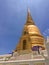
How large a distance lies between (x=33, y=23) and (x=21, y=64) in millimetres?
17415

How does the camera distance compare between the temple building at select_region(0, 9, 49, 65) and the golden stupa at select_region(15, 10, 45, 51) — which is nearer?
the temple building at select_region(0, 9, 49, 65)

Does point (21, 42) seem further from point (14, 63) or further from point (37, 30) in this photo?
point (14, 63)

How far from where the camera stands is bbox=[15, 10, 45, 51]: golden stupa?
112 feet

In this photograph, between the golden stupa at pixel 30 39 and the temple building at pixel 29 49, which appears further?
the golden stupa at pixel 30 39

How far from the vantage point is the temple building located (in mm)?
23736

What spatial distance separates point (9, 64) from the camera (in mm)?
24297

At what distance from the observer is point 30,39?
116 feet

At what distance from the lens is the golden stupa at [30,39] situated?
3425 centimetres

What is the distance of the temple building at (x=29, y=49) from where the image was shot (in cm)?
2374

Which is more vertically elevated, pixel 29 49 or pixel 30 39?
pixel 30 39

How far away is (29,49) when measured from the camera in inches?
1305

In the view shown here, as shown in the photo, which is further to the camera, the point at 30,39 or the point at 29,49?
the point at 30,39

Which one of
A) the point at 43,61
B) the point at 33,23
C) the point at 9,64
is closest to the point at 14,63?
the point at 9,64

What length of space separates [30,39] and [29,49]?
2.71m
